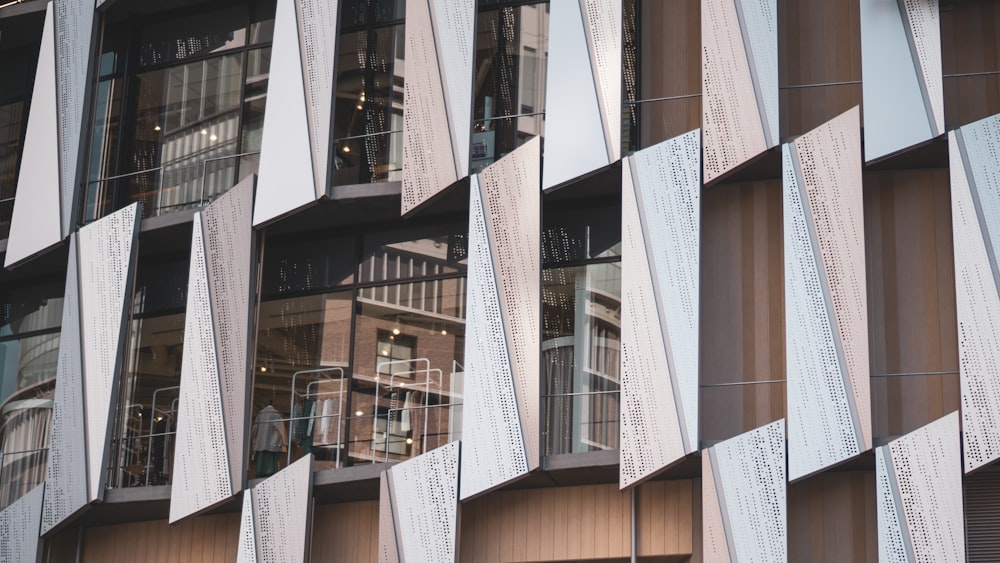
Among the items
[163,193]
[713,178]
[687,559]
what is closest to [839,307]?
[713,178]

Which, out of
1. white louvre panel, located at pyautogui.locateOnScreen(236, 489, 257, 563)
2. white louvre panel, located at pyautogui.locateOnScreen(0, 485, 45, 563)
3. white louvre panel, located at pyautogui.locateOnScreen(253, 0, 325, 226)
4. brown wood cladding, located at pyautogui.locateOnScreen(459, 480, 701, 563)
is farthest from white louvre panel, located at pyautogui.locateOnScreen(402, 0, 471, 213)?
white louvre panel, located at pyautogui.locateOnScreen(0, 485, 45, 563)

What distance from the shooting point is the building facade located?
734 inches

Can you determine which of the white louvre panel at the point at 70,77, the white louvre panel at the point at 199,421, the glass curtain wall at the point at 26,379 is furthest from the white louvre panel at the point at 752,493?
the white louvre panel at the point at 70,77

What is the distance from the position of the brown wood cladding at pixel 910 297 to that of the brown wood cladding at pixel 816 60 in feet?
3.76

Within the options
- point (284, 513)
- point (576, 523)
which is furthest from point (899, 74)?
point (284, 513)

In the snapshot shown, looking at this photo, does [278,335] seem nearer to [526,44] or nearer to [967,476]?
[526,44]

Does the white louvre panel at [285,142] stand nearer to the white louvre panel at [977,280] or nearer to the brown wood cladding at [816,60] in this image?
the brown wood cladding at [816,60]

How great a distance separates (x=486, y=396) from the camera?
773 inches

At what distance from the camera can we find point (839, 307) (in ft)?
61.2

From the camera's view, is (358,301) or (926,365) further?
(358,301)

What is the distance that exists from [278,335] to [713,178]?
6.80 metres

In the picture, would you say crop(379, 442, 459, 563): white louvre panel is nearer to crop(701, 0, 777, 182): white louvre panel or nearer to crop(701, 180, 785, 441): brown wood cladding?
crop(701, 180, 785, 441): brown wood cladding

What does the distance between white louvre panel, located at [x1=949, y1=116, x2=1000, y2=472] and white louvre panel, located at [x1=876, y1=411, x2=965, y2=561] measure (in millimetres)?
235

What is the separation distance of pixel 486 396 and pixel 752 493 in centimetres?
358
